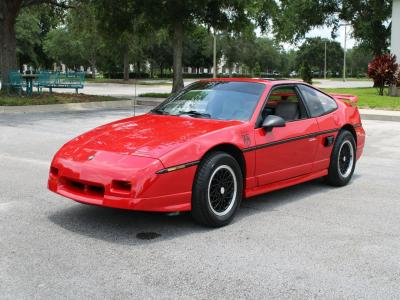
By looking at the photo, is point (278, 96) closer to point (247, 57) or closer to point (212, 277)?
point (212, 277)

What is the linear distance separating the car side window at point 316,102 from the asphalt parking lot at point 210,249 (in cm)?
101

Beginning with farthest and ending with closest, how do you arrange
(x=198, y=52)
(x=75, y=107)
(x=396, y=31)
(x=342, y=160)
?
(x=198, y=52), (x=396, y=31), (x=75, y=107), (x=342, y=160)

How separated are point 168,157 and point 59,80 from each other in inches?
739

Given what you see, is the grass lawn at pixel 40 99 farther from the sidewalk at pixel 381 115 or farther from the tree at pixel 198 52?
the tree at pixel 198 52

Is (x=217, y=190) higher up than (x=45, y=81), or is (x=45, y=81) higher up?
(x=45, y=81)

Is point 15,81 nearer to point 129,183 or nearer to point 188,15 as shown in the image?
point 188,15

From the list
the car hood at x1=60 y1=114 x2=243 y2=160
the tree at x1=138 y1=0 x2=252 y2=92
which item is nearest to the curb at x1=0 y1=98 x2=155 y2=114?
the tree at x1=138 y1=0 x2=252 y2=92

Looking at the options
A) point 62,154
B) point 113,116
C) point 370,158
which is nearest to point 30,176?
point 62,154

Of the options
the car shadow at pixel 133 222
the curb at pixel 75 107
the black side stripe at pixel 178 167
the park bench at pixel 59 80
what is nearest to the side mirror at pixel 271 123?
the car shadow at pixel 133 222

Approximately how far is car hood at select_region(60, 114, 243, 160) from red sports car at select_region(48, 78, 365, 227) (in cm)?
1

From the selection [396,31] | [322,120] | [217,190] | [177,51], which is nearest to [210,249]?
[217,190]

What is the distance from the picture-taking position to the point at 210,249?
4.63m

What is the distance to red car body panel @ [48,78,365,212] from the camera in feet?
15.7

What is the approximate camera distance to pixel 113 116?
16.6m
